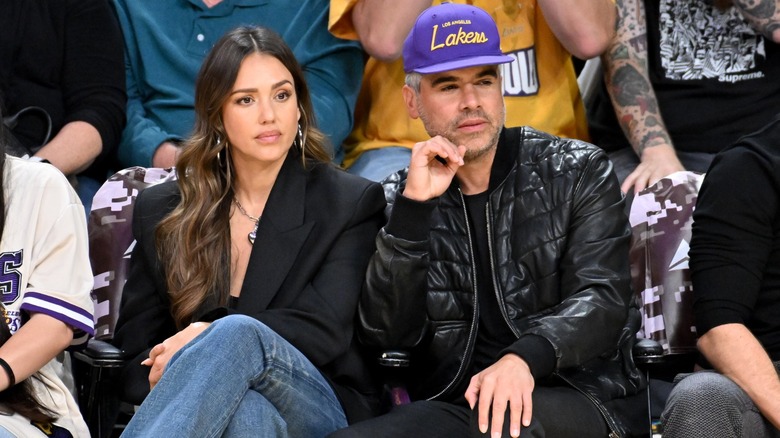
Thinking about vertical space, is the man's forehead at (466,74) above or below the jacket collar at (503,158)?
above

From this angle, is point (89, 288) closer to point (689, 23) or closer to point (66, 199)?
point (66, 199)

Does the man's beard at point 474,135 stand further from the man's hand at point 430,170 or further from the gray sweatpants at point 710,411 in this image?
the gray sweatpants at point 710,411

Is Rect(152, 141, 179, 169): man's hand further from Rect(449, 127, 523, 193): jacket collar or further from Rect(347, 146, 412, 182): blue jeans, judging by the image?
Rect(449, 127, 523, 193): jacket collar

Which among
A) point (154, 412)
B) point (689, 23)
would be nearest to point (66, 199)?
point (154, 412)

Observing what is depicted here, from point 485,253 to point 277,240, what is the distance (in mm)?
570

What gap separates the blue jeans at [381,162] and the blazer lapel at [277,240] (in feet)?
2.03

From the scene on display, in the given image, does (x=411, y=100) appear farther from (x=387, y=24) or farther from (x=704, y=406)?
(x=704, y=406)

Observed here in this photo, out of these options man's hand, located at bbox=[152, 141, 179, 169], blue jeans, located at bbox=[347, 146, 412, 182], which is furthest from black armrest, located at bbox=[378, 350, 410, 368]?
man's hand, located at bbox=[152, 141, 179, 169]

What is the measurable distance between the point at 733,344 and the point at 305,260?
3.78ft

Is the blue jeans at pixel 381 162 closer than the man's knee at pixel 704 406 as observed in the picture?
No

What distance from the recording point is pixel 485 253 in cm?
351

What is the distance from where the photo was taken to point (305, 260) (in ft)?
11.5

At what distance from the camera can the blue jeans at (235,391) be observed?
2914 mm

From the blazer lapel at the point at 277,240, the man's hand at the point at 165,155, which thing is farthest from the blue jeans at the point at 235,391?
the man's hand at the point at 165,155
